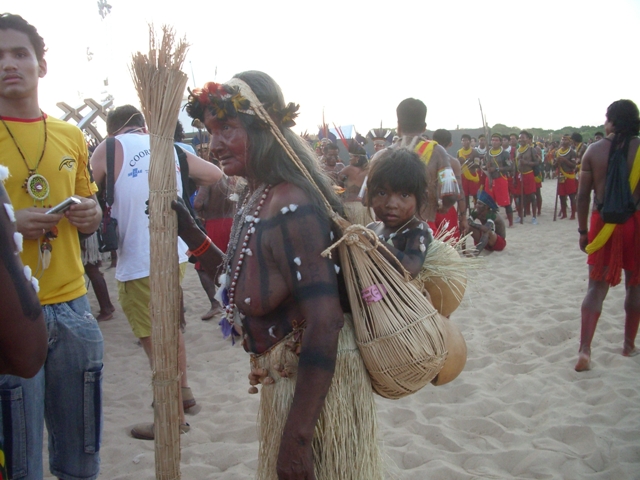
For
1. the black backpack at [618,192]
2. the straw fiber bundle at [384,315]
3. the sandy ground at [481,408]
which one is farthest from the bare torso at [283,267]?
the black backpack at [618,192]

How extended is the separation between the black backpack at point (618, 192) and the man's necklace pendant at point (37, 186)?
4.09 m

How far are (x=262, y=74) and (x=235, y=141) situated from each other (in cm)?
28

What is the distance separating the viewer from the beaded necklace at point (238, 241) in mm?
1611

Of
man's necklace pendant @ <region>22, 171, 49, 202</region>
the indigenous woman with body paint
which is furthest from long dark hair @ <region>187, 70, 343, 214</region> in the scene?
man's necklace pendant @ <region>22, 171, 49, 202</region>

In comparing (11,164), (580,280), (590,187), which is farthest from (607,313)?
(11,164)

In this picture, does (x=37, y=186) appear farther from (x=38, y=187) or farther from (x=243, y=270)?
(x=243, y=270)

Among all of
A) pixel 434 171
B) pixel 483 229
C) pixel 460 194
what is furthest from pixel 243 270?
pixel 483 229

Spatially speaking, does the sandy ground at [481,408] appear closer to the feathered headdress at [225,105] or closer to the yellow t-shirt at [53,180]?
the feathered headdress at [225,105]

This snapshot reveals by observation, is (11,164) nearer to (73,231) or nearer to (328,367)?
(73,231)

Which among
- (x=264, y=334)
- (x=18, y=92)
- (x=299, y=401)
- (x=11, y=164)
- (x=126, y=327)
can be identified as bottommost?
(x=126, y=327)

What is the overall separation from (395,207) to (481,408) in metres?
2.13

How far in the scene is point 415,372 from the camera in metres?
1.62

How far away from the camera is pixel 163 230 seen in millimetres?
1824

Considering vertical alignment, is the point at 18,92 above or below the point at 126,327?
above
